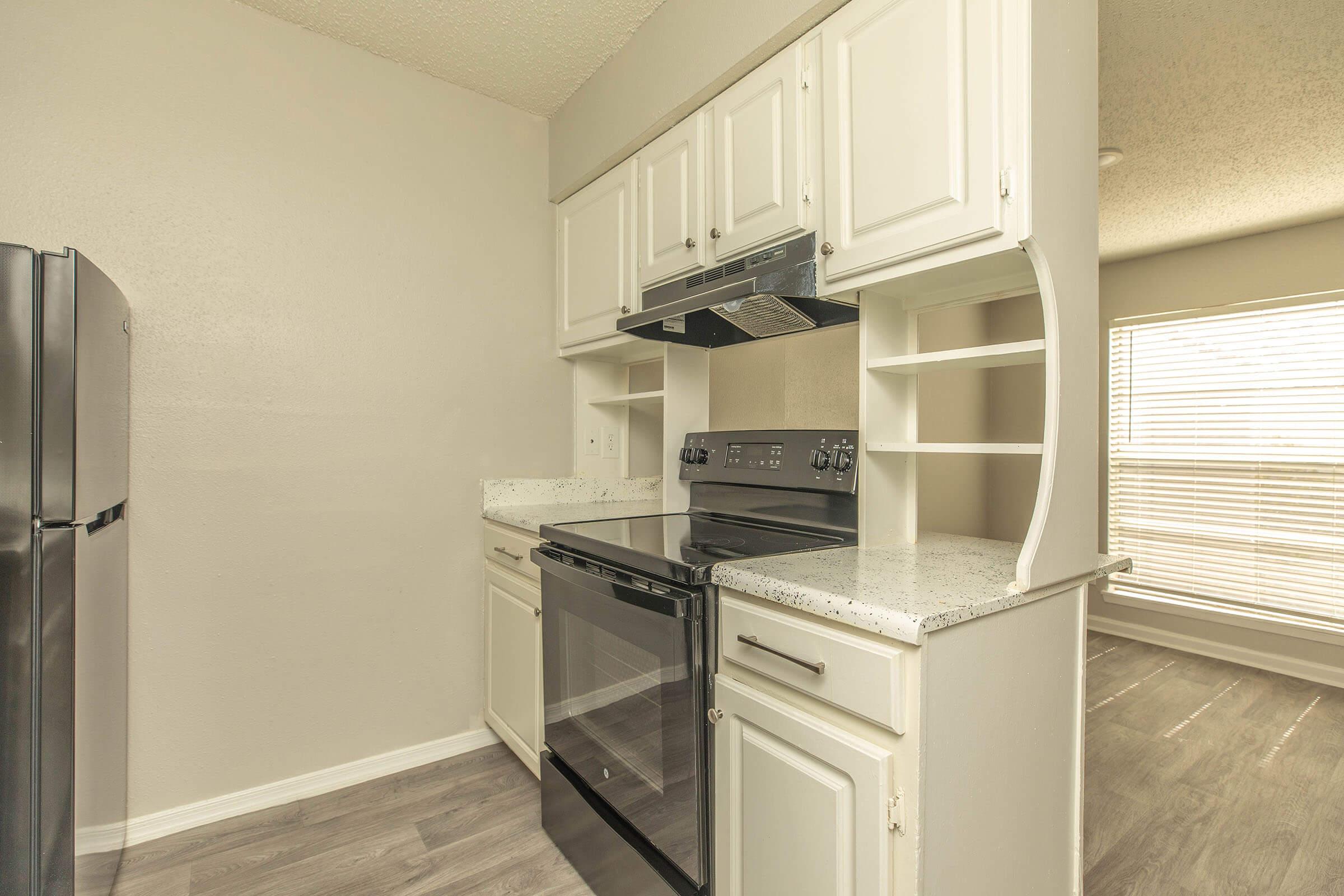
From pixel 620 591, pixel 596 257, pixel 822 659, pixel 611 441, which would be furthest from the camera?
pixel 611 441

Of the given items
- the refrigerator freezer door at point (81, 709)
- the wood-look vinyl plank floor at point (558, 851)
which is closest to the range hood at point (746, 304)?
the refrigerator freezer door at point (81, 709)

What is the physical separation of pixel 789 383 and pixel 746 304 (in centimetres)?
68

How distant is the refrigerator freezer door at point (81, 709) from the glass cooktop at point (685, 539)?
105 centimetres

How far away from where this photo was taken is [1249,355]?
12.0 feet

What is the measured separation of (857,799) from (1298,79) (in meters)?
2.76

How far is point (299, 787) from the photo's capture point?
2.15 metres

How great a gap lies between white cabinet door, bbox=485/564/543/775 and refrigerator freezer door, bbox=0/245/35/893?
116cm

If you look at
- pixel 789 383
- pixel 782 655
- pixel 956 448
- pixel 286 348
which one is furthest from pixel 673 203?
pixel 782 655

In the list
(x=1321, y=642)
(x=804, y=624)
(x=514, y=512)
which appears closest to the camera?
(x=804, y=624)

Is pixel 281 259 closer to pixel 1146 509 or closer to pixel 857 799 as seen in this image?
pixel 857 799

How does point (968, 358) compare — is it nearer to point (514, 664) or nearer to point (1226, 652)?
point (514, 664)

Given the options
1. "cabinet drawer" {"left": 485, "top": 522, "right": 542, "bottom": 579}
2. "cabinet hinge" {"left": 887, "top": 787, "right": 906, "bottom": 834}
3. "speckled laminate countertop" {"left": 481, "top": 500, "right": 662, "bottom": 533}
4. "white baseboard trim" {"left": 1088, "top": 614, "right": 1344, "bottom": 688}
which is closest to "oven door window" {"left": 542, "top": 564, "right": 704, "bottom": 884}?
"cabinet drawer" {"left": 485, "top": 522, "right": 542, "bottom": 579}

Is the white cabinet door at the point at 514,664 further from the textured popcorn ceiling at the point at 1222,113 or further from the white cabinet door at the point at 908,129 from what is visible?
the textured popcorn ceiling at the point at 1222,113

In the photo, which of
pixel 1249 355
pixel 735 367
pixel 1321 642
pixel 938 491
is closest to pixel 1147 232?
pixel 1249 355
